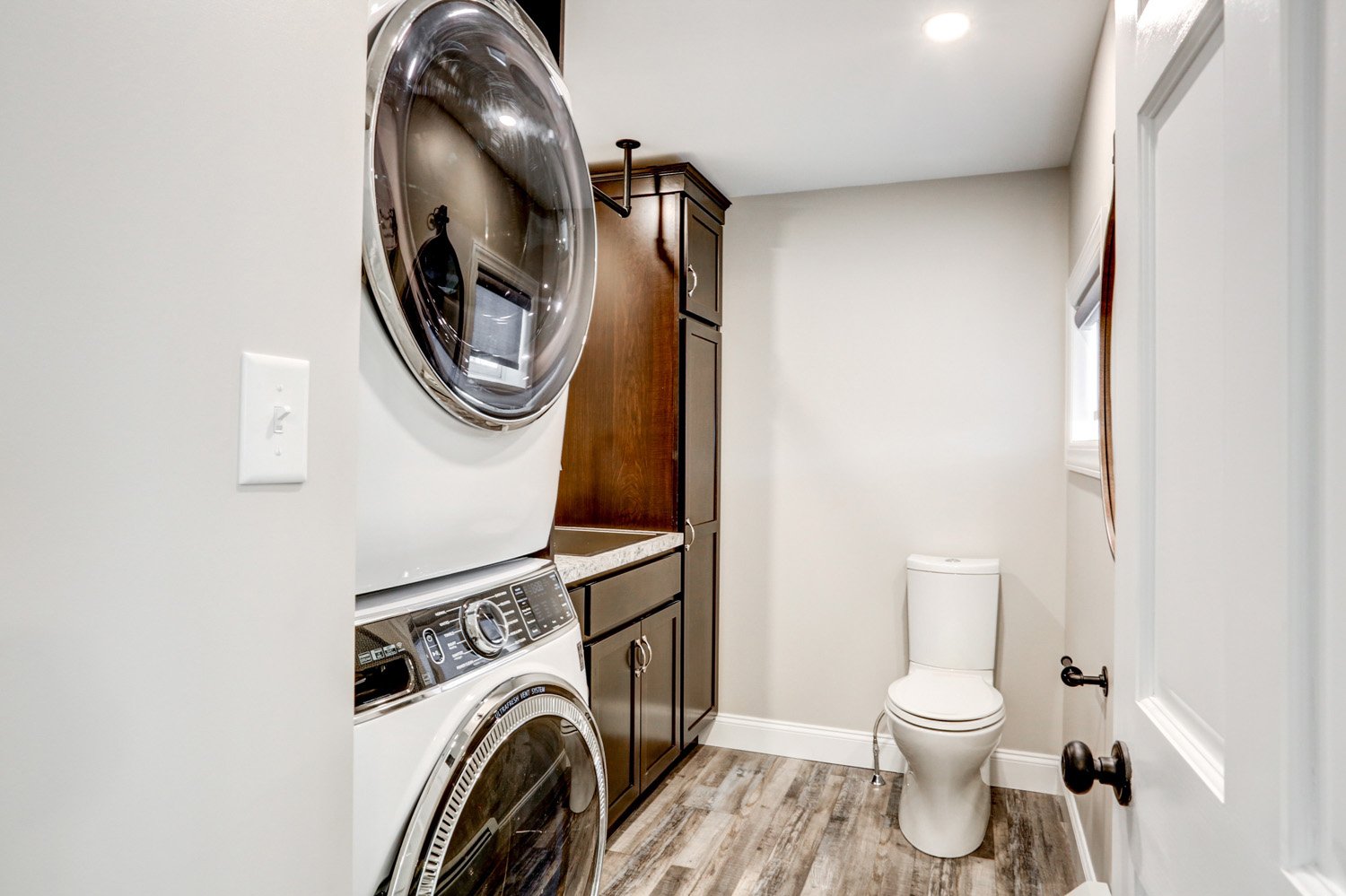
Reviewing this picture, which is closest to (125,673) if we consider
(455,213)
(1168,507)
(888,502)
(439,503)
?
(439,503)

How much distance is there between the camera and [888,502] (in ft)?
10.8

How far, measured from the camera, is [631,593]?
256 cm

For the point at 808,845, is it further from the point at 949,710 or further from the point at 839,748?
the point at 839,748

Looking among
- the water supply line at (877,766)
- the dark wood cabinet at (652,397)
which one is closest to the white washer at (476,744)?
the dark wood cabinet at (652,397)

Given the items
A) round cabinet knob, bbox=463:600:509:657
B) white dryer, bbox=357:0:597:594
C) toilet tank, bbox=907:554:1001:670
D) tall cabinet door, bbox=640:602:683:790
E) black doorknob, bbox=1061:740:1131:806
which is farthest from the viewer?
toilet tank, bbox=907:554:1001:670

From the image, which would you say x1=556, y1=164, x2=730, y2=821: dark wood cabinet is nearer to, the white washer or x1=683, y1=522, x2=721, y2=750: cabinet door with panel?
x1=683, y1=522, x2=721, y2=750: cabinet door with panel

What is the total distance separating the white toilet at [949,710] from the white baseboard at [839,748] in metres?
0.40

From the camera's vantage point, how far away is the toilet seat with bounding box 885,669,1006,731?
248cm

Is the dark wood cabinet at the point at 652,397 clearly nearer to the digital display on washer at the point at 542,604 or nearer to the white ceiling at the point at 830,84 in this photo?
the white ceiling at the point at 830,84

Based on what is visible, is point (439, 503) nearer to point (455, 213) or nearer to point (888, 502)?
point (455, 213)

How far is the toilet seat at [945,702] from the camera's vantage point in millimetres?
2479

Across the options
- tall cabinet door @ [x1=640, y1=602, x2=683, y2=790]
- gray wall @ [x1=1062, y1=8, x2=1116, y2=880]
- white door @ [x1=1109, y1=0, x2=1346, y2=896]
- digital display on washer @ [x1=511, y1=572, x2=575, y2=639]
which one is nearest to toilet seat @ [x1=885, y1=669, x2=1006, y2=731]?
gray wall @ [x1=1062, y1=8, x2=1116, y2=880]

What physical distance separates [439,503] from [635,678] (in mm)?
1662

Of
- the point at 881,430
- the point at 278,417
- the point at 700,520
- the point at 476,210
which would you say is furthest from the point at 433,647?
the point at 881,430
